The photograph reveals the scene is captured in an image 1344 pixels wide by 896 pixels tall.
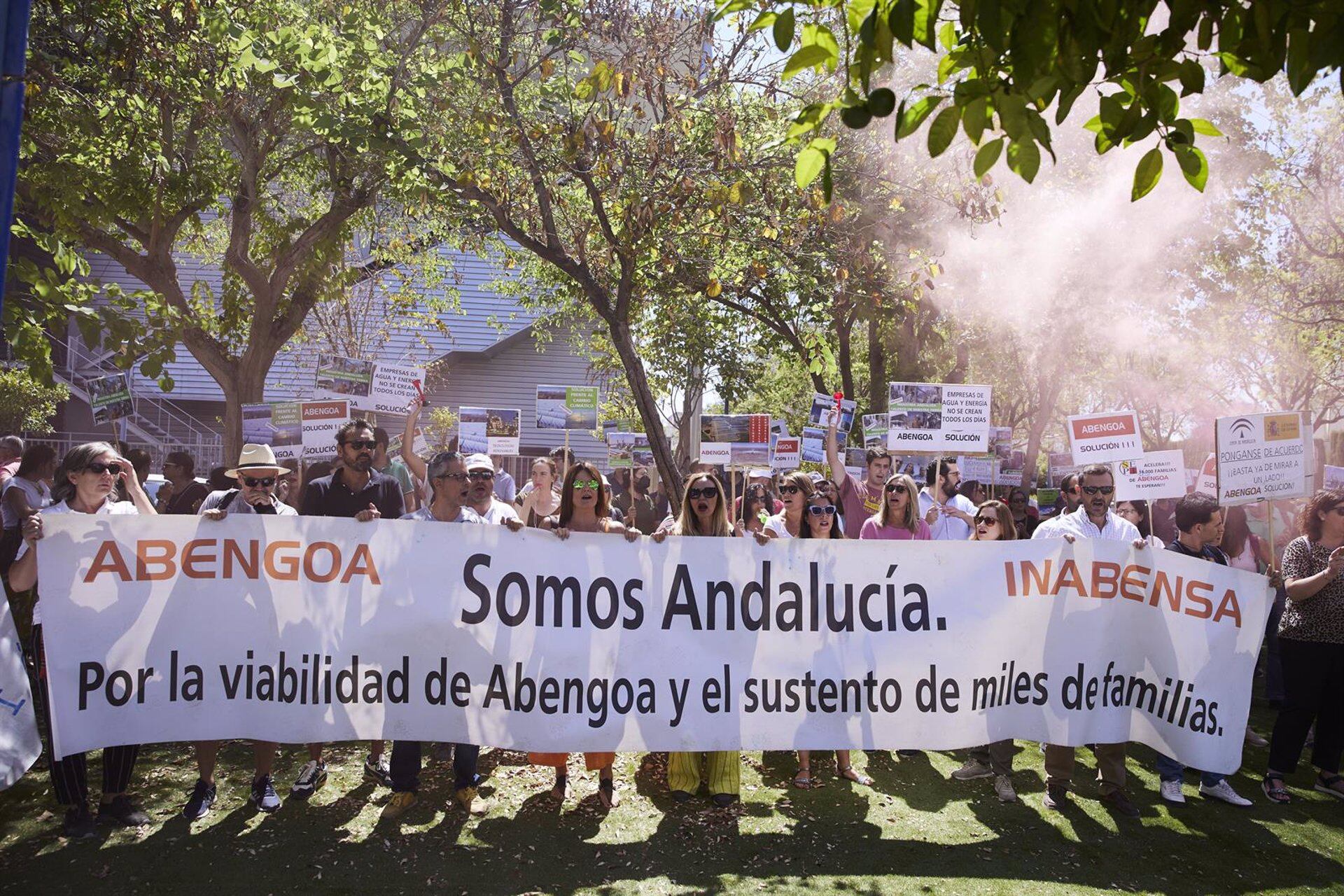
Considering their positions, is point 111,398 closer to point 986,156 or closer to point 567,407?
point 567,407

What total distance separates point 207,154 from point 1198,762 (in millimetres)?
11402

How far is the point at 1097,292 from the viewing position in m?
20.1

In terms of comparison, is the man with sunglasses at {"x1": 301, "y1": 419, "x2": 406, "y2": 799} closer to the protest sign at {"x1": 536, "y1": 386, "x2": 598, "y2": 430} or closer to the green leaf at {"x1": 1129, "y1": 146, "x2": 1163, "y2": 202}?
the protest sign at {"x1": 536, "y1": 386, "x2": 598, "y2": 430}

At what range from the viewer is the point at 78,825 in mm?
5324

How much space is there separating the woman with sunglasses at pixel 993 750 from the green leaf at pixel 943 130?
13.4 feet

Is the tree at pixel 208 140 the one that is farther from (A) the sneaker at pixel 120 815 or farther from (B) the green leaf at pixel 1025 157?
(B) the green leaf at pixel 1025 157

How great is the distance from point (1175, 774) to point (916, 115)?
199 inches

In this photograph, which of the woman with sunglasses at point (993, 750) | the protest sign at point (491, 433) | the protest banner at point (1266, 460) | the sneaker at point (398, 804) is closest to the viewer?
the sneaker at point (398, 804)

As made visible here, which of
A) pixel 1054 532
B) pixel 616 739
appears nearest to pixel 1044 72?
pixel 616 739

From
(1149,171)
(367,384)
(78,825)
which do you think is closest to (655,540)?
(78,825)

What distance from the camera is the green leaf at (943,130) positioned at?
9.05 feet

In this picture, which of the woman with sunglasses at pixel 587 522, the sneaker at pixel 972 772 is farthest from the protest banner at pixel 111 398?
the sneaker at pixel 972 772

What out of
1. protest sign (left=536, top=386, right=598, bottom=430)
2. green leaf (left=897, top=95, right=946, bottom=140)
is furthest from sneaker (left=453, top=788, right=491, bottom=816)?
protest sign (left=536, top=386, right=598, bottom=430)

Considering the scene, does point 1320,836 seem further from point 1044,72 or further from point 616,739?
point 1044,72
